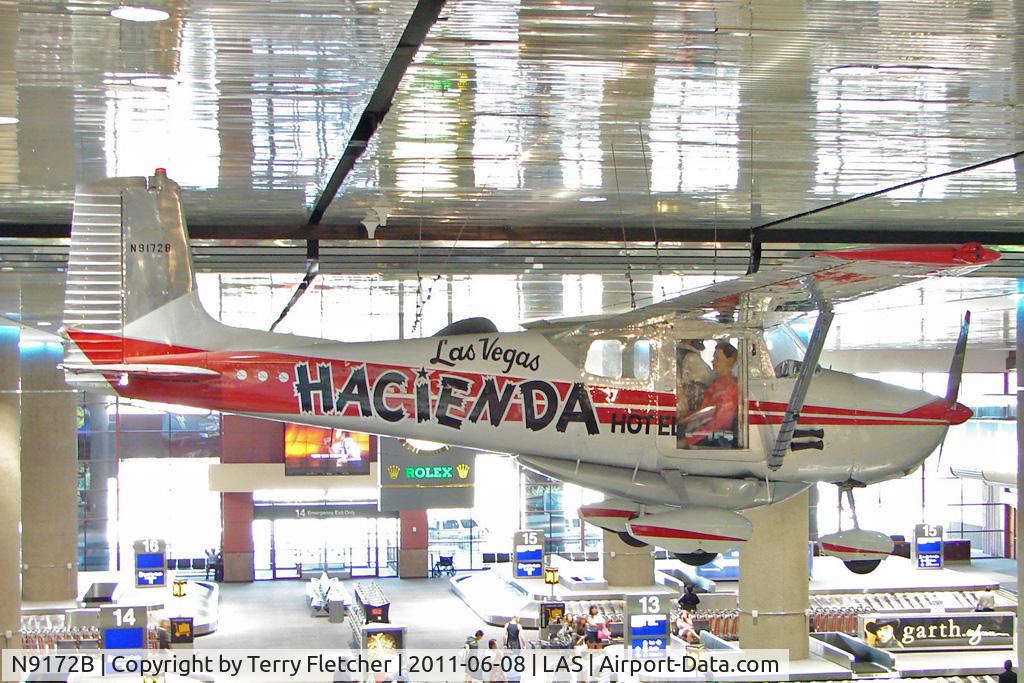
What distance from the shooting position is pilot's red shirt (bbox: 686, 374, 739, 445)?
7.98 meters

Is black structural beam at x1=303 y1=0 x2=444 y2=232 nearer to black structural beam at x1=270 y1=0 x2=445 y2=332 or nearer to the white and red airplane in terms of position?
black structural beam at x1=270 y1=0 x2=445 y2=332

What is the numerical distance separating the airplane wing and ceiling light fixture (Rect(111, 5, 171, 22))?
3618 mm

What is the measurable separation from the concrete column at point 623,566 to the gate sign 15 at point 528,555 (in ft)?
7.78

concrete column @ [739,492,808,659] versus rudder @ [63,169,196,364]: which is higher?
rudder @ [63,169,196,364]

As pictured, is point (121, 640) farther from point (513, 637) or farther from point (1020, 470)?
point (1020, 470)

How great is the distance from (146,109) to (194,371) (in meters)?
1.77

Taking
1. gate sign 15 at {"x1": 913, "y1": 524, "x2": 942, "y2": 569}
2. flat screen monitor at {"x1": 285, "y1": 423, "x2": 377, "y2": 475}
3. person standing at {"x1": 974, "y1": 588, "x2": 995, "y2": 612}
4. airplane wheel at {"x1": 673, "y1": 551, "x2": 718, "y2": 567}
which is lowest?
person standing at {"x1": 974, "y1": 588, "x2": 995, "y2": 612}

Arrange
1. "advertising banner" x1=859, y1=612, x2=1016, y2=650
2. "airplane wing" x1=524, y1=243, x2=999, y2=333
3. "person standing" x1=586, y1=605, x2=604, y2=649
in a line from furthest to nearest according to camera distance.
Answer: "person standing" x1=586, y1=605, x2=604, y2=649, "advertising banner" x1=859, y1=612, x2=1016, y2=650, "airplane wing" x1=524, y1=243, x2=999, y2=333

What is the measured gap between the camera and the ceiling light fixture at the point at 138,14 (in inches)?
211

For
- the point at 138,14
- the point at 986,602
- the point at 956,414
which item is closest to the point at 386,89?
the point at 138,14

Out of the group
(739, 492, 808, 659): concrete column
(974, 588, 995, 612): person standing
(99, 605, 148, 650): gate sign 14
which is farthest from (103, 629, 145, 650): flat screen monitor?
(974, 588, 995, 612): person standing

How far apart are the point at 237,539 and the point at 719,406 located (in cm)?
3260

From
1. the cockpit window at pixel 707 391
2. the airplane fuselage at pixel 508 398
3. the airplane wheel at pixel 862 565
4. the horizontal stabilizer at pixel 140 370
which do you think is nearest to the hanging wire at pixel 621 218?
the cockpit window at pixel 707 391

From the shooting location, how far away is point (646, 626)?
66.6 ft
